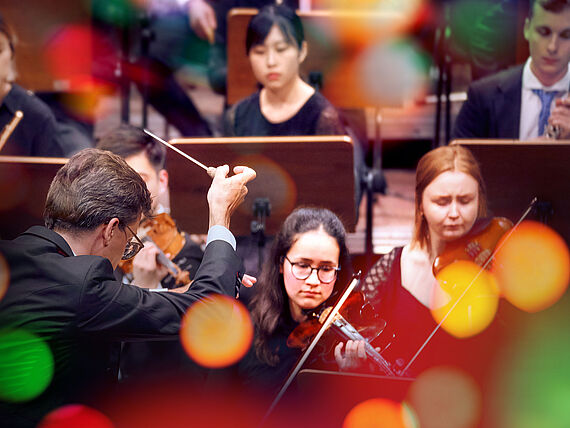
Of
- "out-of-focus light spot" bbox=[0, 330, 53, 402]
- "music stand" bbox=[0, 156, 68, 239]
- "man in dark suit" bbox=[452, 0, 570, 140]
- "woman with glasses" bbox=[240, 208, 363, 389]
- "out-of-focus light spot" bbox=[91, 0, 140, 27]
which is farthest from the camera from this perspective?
"out-of-focus light spot" bbox=[91, 0, 140, 27]

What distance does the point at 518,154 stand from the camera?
215 cm

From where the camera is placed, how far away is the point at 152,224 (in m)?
2.37

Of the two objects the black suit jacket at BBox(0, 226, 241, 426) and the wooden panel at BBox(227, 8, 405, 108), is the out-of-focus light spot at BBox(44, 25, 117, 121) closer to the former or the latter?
the wooden panel at BBox(227, 8, 405, 108)

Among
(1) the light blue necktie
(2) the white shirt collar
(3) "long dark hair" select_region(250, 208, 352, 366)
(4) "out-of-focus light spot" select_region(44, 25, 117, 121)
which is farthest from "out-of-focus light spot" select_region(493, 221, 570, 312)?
(4) "out-of-focus light spot" select_region(44, 25, 117, 121)

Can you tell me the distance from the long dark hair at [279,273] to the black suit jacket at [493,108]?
0.93 meters

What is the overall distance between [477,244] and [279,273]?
1.96 feet

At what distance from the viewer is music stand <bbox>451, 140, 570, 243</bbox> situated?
2.14 meters

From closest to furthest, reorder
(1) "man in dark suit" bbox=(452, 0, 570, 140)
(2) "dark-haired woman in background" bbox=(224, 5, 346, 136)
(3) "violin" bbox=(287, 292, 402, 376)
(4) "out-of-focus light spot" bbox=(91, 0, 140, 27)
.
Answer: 1. (3) "violin" bbox=(287, 292, 402, 376)
2. (1) "man in dark suit" bbox=(452, 0, 570, 140)
3. (2) "dark-haired woman in background" bbox=(224, 5, 346, 136)
4. (4) "out-of-focus light spot" bbox=(91, 0, 140, 27)

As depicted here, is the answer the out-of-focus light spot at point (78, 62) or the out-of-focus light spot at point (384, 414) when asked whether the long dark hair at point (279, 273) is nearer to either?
the out-of-focus light spot at point (384, 414)

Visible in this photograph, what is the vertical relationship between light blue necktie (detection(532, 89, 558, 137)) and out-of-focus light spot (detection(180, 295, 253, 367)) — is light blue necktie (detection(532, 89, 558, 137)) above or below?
above

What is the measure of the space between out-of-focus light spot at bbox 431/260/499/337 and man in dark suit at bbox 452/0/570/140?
0.76m

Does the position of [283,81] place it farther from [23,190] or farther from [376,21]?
[23,190]

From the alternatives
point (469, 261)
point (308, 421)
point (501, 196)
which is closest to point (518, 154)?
point (501, 196)

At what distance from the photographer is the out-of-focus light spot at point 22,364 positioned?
1456 mm
